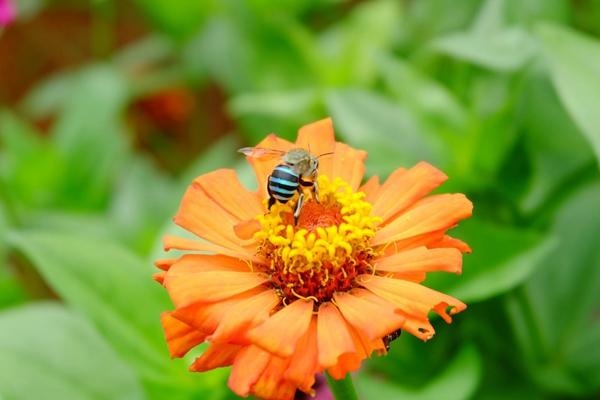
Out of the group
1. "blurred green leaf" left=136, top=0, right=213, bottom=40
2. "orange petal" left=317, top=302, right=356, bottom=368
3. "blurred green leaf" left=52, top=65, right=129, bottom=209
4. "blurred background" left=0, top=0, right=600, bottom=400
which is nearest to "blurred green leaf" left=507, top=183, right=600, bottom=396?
"blurred background" left=0, top=0, right=600, bottom=400

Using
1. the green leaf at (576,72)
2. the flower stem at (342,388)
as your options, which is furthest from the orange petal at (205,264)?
the green leaf at (576,72)

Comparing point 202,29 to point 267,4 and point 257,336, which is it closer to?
point 267,4

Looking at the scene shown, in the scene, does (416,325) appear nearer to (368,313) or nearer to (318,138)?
(368,313)

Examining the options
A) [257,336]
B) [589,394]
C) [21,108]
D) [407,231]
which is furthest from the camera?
[21,108]

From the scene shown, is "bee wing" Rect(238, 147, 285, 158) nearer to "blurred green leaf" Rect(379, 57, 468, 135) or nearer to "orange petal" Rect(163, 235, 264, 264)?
"orange petal" Rect(163, 235, 264, 264)

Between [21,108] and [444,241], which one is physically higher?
[444,241]

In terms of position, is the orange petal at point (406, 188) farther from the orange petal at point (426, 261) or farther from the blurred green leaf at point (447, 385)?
the blurred green leaf at point (447, 385)

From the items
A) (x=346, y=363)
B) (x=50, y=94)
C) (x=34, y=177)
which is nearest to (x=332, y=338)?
(x=346, y=363)

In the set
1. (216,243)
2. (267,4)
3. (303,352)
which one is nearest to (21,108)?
(267,4)
